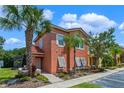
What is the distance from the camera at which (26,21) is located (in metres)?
28.5

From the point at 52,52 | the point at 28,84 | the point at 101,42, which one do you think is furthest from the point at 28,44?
the point at 101,42

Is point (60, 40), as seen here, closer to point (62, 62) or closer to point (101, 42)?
point (62, 62)

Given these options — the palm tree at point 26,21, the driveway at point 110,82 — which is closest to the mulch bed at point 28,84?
the palm tree at point 26,21

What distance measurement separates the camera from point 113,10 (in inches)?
1273

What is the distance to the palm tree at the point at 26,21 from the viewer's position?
2739 centimetres

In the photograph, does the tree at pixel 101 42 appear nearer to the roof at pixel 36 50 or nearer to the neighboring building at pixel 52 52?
the neighboring building at pixel 52 52

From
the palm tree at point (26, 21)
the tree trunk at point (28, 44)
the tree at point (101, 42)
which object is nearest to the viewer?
the palm tree at point (26, 21)

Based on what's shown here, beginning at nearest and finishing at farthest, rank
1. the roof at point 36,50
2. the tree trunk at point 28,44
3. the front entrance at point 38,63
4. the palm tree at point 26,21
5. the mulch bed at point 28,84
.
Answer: the mulch bed at point 28,84 < the palm tree at point 26,21 < the tree trunk at point 28,44 < the roof at point 36,50 < the front entrance at point 38,63

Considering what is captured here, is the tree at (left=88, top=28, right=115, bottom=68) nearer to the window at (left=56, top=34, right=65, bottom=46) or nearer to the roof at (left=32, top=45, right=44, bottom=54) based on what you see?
the window at (left=56, top=34, right=65, bottom=46)

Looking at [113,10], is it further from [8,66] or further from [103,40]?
[8,66]

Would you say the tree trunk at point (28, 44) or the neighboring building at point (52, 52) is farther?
the neighboring building at point (52, 52)

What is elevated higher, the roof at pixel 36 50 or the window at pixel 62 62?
the roof at pixel 36 50
